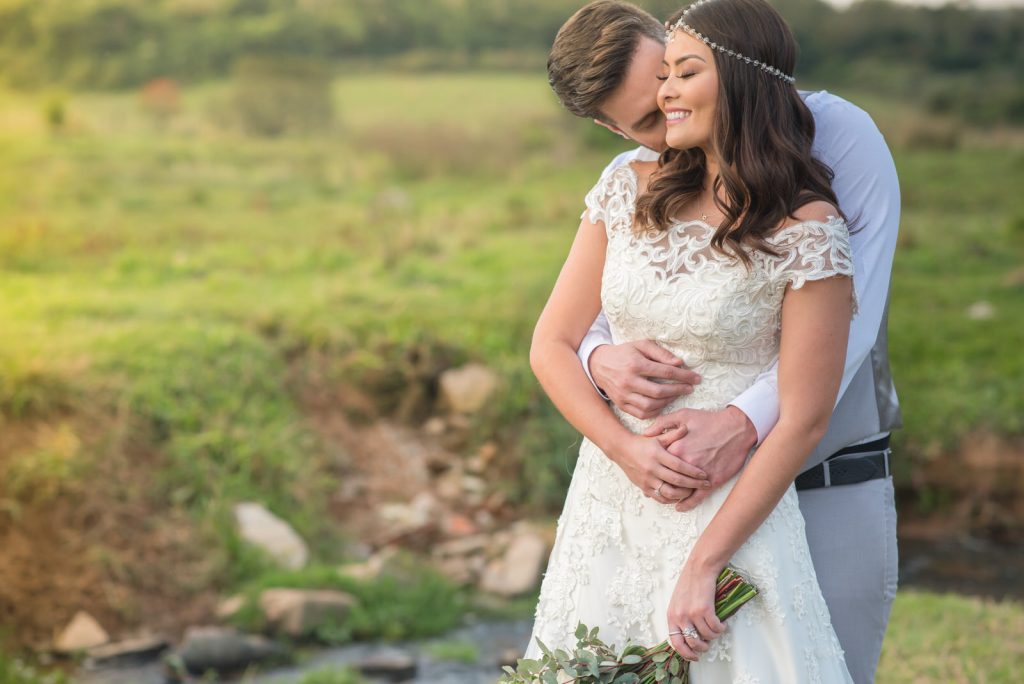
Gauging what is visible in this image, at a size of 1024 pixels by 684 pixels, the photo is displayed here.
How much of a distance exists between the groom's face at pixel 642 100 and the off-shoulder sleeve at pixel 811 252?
19.2 inches

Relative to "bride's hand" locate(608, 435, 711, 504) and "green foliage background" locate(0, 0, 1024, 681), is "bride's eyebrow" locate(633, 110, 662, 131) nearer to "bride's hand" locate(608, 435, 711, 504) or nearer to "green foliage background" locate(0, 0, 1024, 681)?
"bride's hand" locate(608, 435, 711, 504)

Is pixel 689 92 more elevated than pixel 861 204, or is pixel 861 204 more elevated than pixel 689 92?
pixel 689 92

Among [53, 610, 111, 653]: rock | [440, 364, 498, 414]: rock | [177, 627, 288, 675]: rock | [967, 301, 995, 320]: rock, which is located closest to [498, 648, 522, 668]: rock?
[177, 627, 288, 675]: rock

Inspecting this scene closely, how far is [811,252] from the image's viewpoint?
7.30 feet

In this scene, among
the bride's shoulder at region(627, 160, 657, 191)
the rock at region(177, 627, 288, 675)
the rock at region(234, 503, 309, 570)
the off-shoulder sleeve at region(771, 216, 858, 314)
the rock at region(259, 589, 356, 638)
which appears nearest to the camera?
the off-shoulder sleeve at region(771, 216, 858, 314)

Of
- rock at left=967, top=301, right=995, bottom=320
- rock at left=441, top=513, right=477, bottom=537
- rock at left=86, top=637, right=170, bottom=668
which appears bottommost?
rock at left=86, top=637, right=170, bottom=668

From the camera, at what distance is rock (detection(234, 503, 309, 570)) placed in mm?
6406

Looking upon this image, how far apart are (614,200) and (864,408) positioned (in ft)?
2.56

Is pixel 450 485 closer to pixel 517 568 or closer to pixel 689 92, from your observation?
pixel 517 568

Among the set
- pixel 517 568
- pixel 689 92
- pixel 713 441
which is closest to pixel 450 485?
pixel 517 568

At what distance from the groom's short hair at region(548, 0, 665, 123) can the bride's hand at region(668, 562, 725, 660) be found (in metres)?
1.11

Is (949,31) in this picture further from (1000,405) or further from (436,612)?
(436,612)

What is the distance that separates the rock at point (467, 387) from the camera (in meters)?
7.78

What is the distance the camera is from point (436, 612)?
620cm
